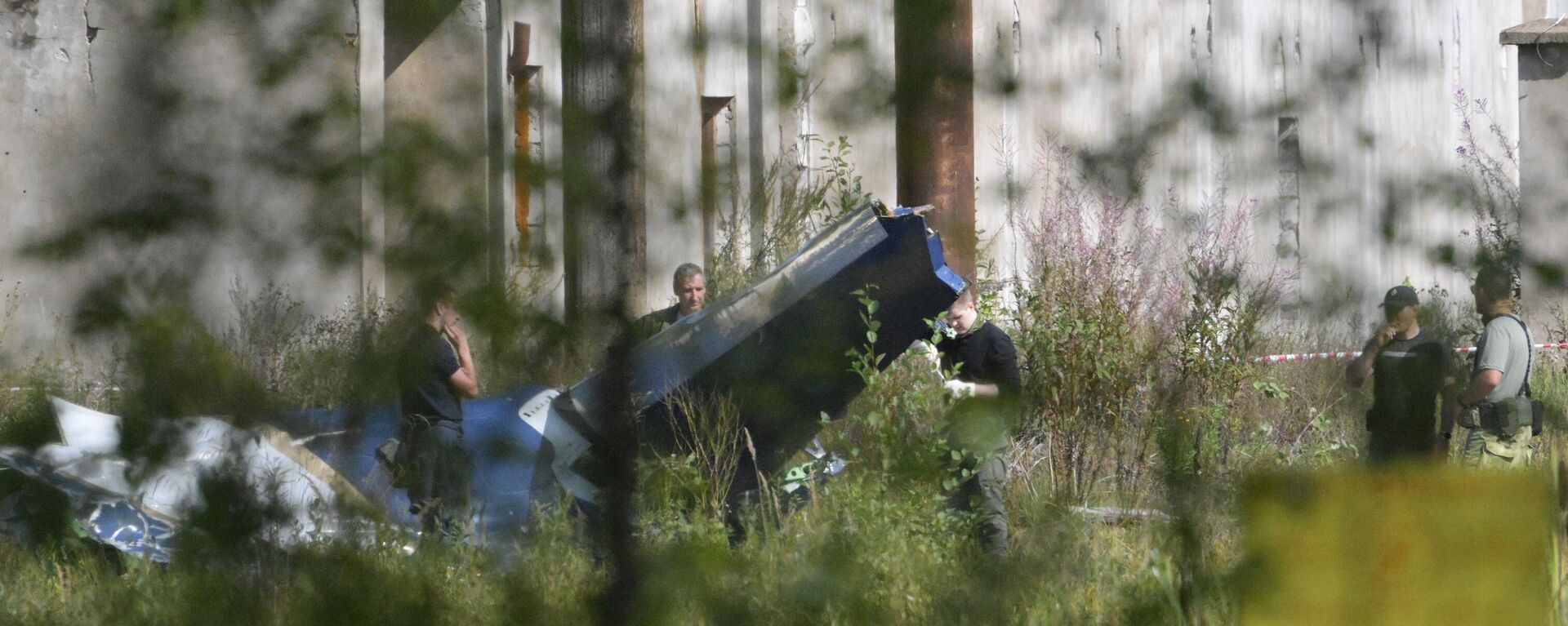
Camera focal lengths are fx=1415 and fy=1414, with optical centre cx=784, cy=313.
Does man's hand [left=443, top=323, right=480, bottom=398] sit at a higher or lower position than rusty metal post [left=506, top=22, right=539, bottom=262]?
lower

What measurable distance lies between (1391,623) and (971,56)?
1177 millimetres

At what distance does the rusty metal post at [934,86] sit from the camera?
1.30 meters

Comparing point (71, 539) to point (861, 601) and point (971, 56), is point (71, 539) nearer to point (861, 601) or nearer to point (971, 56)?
point (861, 601)

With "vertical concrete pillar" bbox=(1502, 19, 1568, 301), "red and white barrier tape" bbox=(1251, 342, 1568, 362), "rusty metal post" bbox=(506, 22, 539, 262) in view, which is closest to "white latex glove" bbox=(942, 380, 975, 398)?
"red and white barrier tape" bbox=(1251, 342, 1568, 362)

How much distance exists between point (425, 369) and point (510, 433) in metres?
0.10

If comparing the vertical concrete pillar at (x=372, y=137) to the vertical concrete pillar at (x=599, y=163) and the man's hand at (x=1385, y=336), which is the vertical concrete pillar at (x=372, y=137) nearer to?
the vertical concrete pillar at (x=599, y=163)

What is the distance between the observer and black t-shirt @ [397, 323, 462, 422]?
1.29 metres

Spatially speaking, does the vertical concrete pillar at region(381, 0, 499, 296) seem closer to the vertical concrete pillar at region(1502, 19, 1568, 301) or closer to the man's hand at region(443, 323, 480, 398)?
the man's hand at region(443, 323, 480, 398)

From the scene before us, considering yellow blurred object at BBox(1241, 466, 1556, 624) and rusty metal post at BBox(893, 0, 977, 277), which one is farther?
yellow blurred object at BBox(1241, 466, 1556, 624)

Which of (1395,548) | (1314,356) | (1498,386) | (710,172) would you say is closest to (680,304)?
(710,172)

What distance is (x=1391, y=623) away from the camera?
2.02 meters

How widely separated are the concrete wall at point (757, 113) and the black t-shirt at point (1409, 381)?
0.07m

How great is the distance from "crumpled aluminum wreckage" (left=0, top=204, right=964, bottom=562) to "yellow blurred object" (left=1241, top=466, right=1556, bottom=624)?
53 centimetres

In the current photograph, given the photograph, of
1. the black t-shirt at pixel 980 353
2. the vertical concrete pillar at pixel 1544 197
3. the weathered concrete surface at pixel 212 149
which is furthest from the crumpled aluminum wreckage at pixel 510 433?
the black t-shirt at pixel 980 353
